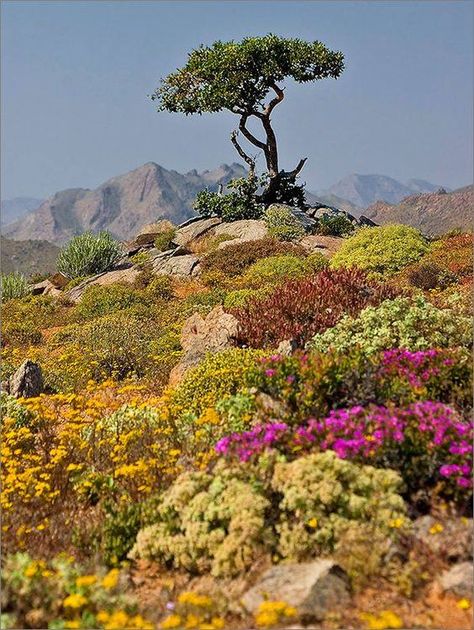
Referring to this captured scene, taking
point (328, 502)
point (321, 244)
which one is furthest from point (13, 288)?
point (328, 502)

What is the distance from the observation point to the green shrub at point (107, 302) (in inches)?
798

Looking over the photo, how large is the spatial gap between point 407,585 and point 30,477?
430 centimetres

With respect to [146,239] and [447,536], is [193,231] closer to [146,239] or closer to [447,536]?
[146,239]

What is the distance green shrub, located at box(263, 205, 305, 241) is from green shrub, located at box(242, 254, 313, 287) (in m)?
5.71

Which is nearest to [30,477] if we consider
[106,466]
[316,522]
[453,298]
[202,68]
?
[106,466]

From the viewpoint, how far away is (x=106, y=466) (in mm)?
7738

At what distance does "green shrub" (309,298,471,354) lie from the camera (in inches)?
367

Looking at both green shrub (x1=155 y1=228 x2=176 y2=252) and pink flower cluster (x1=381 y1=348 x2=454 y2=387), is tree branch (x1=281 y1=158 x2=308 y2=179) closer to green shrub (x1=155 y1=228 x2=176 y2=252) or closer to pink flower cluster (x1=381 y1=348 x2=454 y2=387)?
green shrub (x1=155 y1=228 x2=176 y2=252)

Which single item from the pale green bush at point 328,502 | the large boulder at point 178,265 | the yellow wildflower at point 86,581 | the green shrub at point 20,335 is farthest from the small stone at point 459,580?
the large boulder at point 178,265

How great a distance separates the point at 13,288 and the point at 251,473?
24414 millimetres

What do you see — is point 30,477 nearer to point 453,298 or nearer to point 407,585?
point 407,585

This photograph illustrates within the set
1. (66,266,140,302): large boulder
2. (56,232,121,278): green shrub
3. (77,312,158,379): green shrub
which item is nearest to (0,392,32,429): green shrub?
(77,312,158,379): green shrub

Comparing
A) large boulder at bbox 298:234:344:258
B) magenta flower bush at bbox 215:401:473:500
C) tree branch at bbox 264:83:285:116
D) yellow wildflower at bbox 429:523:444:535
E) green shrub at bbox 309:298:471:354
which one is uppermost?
tree branch at bbox 264:83:285:116

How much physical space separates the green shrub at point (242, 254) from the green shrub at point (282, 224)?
1533mm
